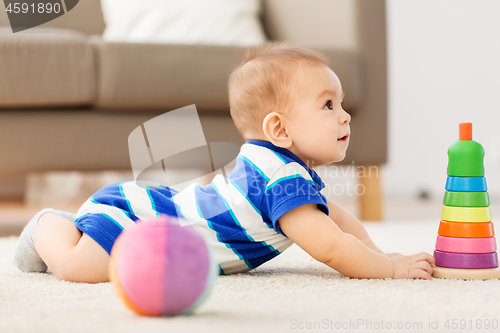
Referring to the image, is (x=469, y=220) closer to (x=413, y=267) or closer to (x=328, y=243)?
(x=413, y=267)

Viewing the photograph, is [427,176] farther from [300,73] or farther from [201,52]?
[300,73]

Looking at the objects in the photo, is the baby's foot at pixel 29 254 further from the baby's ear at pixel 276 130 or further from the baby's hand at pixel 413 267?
the baby's hand at pixel 413 267

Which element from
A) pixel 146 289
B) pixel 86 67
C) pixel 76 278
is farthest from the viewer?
pixel 86 67

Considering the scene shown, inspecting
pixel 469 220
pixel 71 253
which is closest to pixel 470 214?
pixel 469 220

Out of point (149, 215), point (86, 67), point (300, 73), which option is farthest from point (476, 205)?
point (86, 67)

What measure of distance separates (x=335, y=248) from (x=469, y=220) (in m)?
0.21

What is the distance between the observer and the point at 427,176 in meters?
2.79

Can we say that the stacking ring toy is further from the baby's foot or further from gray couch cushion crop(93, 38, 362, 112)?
gray couch cushion crop(93, 38, 362, 112)

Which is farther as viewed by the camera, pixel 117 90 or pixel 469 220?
pixel 117 90

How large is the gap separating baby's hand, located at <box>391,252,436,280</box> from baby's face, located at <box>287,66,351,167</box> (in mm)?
203

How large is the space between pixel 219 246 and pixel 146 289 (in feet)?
1.06

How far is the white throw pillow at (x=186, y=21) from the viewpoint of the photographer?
5.98 ft

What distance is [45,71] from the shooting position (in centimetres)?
132

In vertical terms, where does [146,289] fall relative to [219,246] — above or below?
above
